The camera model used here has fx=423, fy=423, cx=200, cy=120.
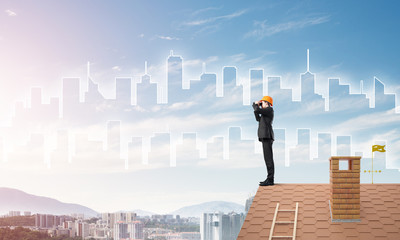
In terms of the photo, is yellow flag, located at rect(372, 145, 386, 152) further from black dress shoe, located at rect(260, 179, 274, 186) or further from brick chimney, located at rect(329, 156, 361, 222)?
black dress shoe, located at rect(260, 179, 274, 186)

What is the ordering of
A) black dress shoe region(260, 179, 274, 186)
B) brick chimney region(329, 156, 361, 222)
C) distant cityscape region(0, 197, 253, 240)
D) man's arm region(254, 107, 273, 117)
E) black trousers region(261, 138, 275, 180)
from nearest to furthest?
1. brick chimney region(329, 156, 361, 222)
2. man's arm region(254, 107, 273, 117)
3. black trousers region(261, 138, 275, 180)
4. black dress shoe region(260, 179, 274, 186)
5. distant cityscape region(0, 197, 253, 240)

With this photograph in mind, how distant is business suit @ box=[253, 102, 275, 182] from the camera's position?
1234 cm

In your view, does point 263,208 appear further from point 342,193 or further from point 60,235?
point 60,235

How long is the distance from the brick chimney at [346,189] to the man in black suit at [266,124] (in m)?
2.27

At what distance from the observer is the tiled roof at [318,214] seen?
1004 cm

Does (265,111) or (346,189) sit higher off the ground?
(265,111)

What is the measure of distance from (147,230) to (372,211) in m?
54.5

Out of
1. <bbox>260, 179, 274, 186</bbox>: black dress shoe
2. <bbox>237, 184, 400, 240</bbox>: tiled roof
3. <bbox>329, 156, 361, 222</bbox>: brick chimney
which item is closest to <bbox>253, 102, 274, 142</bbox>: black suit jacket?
<bbox>260, 179, 274, 186</bbox>: black dress shoe

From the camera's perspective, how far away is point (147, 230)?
6212cm

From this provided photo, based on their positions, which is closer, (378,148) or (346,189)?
(346,189)

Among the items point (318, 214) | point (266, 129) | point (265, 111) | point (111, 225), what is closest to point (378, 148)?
point (318, 214)

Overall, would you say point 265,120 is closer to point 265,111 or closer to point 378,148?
point 265,111

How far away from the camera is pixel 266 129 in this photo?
40.5ft

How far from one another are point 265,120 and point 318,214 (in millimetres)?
3088
